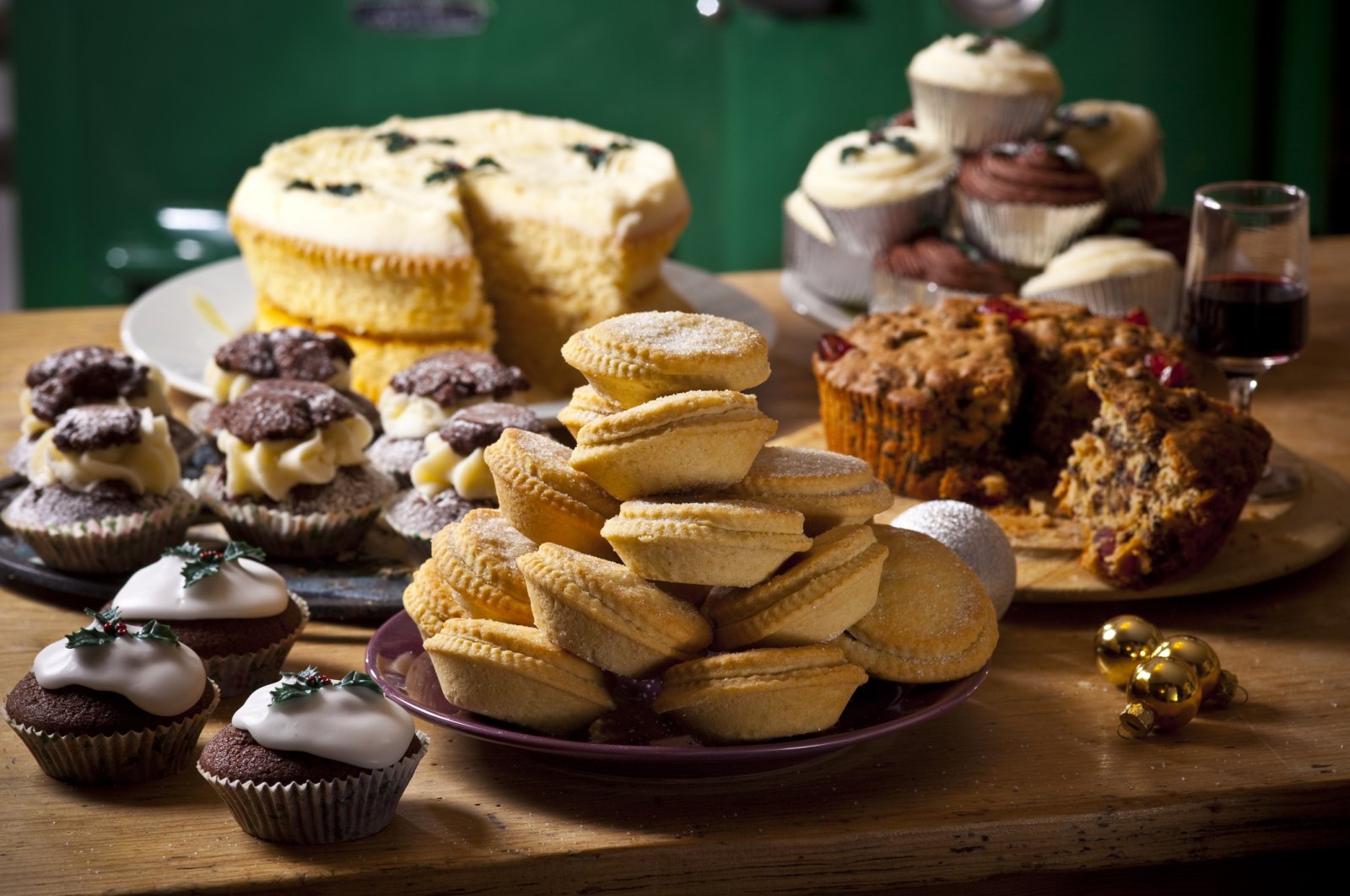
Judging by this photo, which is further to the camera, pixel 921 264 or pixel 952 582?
pixel 921 264

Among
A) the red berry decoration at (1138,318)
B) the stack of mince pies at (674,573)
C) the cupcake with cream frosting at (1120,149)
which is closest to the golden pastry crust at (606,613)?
the stack of mince pies at (674,573)

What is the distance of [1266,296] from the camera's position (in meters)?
2.22

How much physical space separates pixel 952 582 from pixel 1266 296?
2.80ft

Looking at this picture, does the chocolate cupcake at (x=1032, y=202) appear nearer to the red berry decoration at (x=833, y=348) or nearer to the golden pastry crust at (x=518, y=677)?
the red berry decoration at (x=833, y=348)

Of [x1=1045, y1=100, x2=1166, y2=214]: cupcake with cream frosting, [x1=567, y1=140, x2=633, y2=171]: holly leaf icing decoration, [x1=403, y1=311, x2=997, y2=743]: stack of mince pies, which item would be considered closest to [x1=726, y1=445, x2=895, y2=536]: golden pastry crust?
[x1=403, y1=311, x2=997, y2=743]: stack of mince pies

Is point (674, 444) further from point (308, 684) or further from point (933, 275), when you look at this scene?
point (933, 275)

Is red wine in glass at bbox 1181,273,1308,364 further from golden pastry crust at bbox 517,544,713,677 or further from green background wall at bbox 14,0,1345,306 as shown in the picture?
green background wall at bbox 14,0,1345,306

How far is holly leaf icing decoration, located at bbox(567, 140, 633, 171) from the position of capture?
292cm

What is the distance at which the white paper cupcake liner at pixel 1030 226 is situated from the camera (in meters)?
2.90

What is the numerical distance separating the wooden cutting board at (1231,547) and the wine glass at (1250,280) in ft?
0.19

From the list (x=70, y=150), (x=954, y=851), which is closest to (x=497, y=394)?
(x=954, y=851)

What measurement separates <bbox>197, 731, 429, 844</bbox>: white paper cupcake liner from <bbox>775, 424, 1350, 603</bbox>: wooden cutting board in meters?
0.84

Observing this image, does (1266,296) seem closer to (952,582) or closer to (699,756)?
(952,582)

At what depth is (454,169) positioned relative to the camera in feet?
A: 9.40
